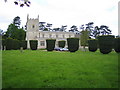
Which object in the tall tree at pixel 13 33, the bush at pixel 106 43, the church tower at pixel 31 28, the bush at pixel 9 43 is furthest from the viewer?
the church tower at pixel 31 28

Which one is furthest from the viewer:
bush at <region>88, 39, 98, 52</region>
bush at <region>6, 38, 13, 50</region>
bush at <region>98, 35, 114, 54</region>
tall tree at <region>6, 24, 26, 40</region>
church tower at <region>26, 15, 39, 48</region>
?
church tower at <region>26, 15, 39, 48</region>

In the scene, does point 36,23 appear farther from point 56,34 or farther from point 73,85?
point 73,85

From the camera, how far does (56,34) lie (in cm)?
6900

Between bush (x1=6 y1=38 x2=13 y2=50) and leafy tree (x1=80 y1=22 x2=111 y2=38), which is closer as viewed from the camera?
bush (x1=6 y1=38 x2=13 y2=50)

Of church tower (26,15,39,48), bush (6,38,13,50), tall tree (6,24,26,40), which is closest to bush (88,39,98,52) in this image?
bush (6,38,13,50)

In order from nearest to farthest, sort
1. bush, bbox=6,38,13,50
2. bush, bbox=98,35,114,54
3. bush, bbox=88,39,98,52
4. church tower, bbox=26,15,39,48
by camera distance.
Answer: bush, bbox=98,35,114,54
bush, bbox=88,39,98,52
bush, bbox=6,38,13,50
church tower, bbox=26,15,39,48

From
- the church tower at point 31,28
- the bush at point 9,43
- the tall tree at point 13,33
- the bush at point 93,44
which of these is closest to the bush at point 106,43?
the bush at point 93,44

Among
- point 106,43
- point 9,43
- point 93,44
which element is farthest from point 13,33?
point 106,43

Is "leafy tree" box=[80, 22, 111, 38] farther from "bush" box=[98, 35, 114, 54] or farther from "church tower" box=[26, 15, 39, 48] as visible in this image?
"bush" box=[98, 35, 114, 54]

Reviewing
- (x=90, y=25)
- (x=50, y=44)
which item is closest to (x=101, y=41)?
(x=50, y=44)

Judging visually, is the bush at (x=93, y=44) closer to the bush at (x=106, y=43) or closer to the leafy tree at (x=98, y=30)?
the bush at (x=106, y=43)

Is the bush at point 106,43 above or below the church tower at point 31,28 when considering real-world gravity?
below

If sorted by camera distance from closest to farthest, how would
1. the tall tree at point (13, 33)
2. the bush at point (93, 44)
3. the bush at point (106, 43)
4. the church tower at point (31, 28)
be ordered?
1. the bush at point (106, 43)
2. the bush at point (93, 44)
3. the tall tree at point (13, 33)
4. the church tower at point (31, 28)

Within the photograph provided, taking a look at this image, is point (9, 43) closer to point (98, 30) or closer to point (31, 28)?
point (31, 28)
